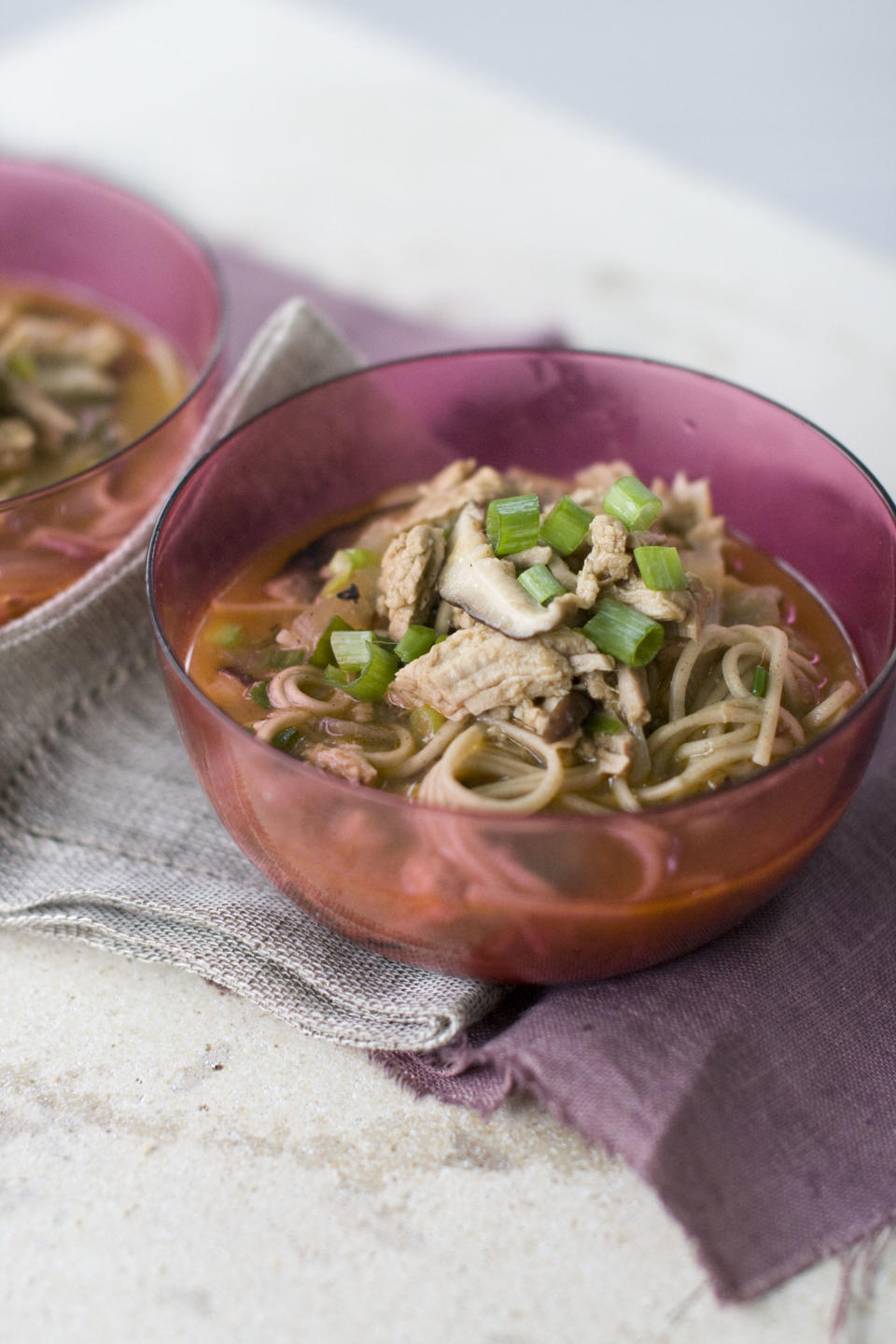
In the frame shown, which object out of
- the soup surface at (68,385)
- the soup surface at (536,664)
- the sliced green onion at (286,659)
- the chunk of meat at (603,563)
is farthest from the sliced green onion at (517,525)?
the soup surface at (68,385)

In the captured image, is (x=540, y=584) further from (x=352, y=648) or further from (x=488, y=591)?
(x=352, y=648)

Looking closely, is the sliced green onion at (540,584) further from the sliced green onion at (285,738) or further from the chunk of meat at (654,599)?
the sliced green onion at (285,738)

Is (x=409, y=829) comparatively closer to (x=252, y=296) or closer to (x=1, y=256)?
(x=252, y=296)

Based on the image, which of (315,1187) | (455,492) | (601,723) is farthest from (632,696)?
(315,1187)


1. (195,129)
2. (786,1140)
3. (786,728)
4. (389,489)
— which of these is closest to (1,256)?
(195,129)

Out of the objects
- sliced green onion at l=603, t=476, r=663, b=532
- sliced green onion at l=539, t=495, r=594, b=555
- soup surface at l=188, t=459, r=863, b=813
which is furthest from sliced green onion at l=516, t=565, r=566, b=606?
sliced green onion at l=603, t=476, r=663, b=532
